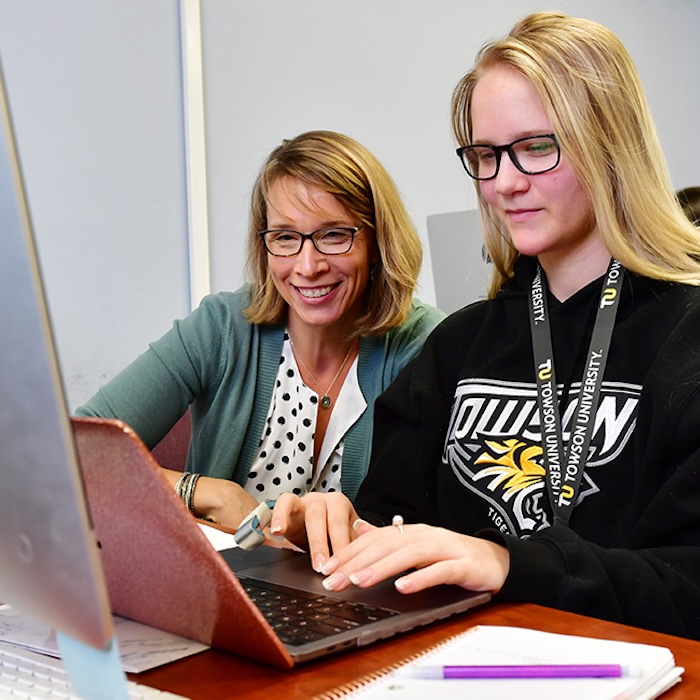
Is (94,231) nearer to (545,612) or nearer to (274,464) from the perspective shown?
(274,464)

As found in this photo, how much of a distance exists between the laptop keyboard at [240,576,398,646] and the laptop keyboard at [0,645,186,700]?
0.40 ft

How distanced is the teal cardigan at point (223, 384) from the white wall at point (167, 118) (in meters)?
0.95

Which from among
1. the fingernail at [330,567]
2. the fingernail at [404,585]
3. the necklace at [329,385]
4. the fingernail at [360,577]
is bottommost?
the necklace at [329,385]

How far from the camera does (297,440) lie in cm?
184

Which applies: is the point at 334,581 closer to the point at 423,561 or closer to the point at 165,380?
the point at 423,561

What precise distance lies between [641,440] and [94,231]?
80.6 inches

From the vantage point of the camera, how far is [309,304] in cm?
180

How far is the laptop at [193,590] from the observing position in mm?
A: 580

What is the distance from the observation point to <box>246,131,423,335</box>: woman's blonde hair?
1795 mm

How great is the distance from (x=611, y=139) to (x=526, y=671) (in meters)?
0.84

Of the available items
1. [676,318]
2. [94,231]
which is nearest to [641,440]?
[676,318]

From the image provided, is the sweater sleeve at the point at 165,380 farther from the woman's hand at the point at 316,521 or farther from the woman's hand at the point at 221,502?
the woman's hand at the point at 316,521

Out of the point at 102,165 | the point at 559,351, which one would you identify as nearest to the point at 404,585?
the point at 559,351

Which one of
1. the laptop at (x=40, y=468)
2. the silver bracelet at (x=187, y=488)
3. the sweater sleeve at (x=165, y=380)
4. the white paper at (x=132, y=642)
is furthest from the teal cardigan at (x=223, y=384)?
the laptop at (x=40, y=468)
